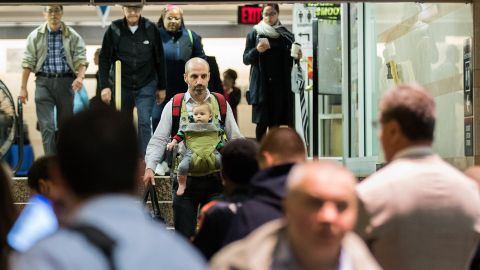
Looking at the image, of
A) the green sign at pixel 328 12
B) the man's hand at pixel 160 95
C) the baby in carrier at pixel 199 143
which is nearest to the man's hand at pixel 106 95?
the man's hand at pixel 160 95

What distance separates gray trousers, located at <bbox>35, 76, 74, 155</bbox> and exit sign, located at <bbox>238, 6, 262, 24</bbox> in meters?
6.55

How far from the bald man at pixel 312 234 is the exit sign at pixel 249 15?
1605 centimetres

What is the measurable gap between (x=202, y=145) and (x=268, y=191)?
401cm

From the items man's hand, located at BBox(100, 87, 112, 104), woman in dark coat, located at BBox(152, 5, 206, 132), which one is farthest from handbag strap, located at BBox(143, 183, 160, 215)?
woman in dark coat, located at BBox(152, 5, 206, 132)

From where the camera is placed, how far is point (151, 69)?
1322 cm

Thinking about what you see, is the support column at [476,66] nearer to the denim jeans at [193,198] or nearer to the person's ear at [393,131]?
the denim jeans at [193,198]

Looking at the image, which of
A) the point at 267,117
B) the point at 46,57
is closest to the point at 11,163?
the point at 46,57

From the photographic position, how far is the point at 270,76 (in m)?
13.8

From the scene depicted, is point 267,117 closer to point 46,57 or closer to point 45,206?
point 46,57

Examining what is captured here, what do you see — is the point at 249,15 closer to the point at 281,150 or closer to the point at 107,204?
the point at 281,150

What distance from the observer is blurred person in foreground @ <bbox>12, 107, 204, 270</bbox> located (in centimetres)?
304

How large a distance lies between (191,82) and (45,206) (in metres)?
3.73

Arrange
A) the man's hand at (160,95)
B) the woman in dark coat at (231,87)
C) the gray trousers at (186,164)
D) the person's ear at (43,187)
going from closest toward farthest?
the person's ear at (43,187)
the gray trousers at (186,164)
the man's hand at (160,95)
the woman in dark coat at (231,87)

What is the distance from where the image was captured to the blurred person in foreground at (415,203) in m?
4.88
